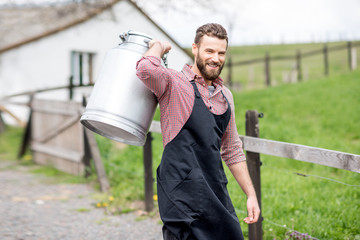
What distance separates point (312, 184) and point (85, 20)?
389 inches

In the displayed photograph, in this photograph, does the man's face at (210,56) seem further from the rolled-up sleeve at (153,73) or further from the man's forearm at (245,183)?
the man's forearm at (245,183)

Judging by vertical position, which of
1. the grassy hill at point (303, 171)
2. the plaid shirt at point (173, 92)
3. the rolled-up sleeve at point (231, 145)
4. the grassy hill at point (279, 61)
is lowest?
the grassy hill at point (303, 171)

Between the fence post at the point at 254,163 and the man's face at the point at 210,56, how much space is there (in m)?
1.26

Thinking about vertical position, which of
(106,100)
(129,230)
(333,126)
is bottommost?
(129,230)

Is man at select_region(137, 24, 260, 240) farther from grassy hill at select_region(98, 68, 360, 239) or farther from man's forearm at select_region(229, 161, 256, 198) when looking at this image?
grassy hill at select_region(98, 68, 360, 239)

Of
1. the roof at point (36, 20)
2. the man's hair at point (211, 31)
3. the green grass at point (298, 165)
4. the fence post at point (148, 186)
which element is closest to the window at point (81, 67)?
the roof at point (36, 20)

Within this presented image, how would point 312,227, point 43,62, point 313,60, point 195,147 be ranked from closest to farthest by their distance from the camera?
point 195,147 → point 312,227 → point 43,62 → point 313,60

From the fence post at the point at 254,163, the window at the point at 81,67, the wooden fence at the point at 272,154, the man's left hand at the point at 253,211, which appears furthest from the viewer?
the window at the point at 81,67

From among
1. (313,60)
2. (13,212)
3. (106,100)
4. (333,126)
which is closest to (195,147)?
(106,100)

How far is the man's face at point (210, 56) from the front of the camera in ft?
6.52

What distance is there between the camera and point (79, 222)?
4.18 meters

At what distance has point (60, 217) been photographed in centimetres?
434

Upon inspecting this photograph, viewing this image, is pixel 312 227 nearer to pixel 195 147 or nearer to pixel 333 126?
pixel 195 147

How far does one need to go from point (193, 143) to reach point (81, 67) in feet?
38.7
